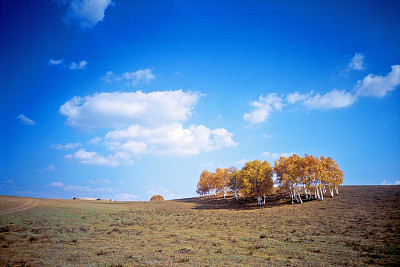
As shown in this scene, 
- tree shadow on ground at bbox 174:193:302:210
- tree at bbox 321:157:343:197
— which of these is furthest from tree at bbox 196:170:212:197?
tree at bbox 321:157:343:197

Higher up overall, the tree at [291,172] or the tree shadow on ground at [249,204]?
the tree at [291,172]

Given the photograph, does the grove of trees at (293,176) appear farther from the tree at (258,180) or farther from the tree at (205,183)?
the tree at (205,183)

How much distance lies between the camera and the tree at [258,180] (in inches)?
2500

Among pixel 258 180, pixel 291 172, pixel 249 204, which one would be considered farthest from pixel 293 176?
pixel 249 204

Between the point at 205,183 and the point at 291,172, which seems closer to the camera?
the point at 291,172

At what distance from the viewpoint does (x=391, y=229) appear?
78.5 feet

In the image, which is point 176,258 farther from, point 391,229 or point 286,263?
point 391,229

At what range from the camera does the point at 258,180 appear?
6531 cm

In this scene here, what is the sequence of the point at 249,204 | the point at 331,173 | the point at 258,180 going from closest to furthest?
1. the point at 331,173
2. the point at 258,180
3. the point at 249,204

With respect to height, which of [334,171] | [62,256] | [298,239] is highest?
[334,171]

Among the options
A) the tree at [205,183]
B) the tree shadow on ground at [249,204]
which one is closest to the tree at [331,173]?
the tree shadow on ground at [249,204]

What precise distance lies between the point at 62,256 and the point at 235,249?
1526cm

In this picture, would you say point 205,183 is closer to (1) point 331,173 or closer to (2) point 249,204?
(2) point 249,204

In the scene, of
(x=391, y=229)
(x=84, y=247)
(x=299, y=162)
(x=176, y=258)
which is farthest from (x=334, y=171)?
(x=84, y=247)
